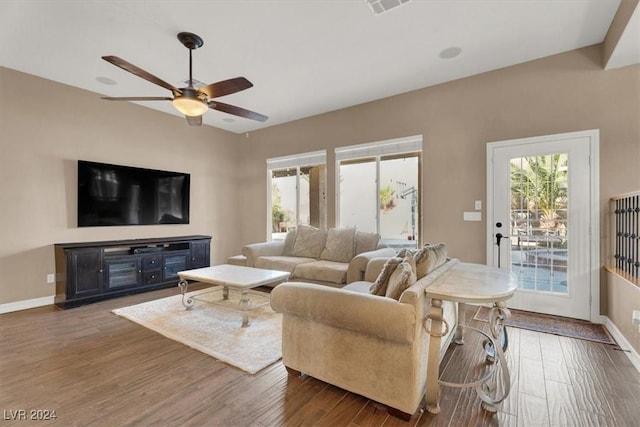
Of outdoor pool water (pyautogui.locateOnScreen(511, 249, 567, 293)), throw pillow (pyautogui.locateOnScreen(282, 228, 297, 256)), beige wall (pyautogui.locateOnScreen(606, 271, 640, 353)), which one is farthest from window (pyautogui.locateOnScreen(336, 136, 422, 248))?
beige wall (pyautogui.locateOnScreen(606, 271, 640, 353))

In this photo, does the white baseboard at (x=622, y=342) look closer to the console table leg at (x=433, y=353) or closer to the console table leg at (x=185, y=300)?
the console table leg at (x=433, y=353)

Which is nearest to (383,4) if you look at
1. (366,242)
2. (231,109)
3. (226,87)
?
(226,87)

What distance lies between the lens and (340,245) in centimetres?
442

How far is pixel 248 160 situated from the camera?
6.38 metres

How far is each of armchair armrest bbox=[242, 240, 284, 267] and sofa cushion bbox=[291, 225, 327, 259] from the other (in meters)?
0.28

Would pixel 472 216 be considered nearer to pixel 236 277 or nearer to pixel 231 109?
pixel 236 277

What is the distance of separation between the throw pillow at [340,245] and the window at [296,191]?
0.80m

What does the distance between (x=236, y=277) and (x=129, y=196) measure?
2.70 metres

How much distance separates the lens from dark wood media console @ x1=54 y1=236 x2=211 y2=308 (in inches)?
146

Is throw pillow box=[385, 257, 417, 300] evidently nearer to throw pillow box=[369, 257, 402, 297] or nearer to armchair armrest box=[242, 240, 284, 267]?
throw pillow box=[369, 257, 402, 297]

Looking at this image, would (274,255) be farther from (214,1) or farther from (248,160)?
(214,1)

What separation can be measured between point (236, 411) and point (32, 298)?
3.84m

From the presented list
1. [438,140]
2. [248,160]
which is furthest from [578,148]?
[248,160]

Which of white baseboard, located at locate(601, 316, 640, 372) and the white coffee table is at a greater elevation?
the white coffee table
